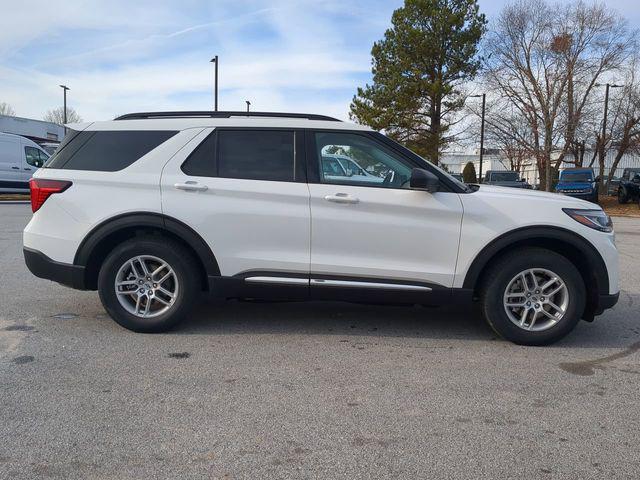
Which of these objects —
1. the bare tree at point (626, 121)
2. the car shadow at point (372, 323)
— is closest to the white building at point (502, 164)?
the bare tree at point (626, 121)

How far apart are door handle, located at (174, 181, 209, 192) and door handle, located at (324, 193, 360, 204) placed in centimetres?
101

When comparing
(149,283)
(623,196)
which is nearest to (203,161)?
(149,283)

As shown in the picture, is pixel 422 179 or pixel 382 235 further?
pixel 382 235

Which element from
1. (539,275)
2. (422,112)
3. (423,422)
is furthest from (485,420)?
(422,112)

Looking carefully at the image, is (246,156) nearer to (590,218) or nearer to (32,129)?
(590,218)

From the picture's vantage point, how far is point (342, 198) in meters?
4.47

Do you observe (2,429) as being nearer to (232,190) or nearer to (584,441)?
(232,190)

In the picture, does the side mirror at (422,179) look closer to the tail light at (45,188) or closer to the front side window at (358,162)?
the front side window at (358,162)

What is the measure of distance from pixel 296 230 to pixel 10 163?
66.1 ft

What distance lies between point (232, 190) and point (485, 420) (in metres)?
2.58

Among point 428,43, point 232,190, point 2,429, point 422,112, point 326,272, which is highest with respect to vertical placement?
point 428,43

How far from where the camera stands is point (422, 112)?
3166 centimetres

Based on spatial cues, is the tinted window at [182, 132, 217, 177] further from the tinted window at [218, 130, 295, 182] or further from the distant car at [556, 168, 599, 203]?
the distant car at [556, 168, 599, 203]

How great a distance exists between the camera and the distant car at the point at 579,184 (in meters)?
26.9
